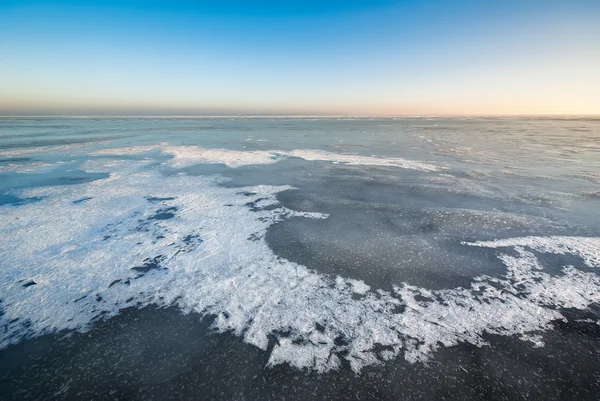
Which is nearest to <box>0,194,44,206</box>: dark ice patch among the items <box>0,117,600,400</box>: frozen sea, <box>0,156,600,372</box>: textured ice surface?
<box>0,117,600,400</box>: frozen sea

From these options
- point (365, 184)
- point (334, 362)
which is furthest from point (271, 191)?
point (334, 362)

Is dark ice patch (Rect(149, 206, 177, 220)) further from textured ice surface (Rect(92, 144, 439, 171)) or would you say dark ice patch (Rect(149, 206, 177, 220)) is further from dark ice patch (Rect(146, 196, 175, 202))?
textured ice surface (Rect(92, 144, 439, 171))

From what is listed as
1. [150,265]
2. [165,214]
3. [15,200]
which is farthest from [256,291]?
[15,200]

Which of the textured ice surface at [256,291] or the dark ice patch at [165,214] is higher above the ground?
the dark ice patch at [165,214]

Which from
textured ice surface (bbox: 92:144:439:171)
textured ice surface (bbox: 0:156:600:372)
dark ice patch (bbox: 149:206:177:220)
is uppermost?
textured ice surface (bbox: 92:144:439:171)

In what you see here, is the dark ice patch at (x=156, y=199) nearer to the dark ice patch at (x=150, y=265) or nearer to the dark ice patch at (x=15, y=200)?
the dark ice patch at (x=15, y=200)

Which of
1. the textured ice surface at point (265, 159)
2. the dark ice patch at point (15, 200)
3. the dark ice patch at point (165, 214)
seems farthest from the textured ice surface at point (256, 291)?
the textured ice surface at point (265, 159)

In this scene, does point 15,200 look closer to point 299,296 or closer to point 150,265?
point 150,265
